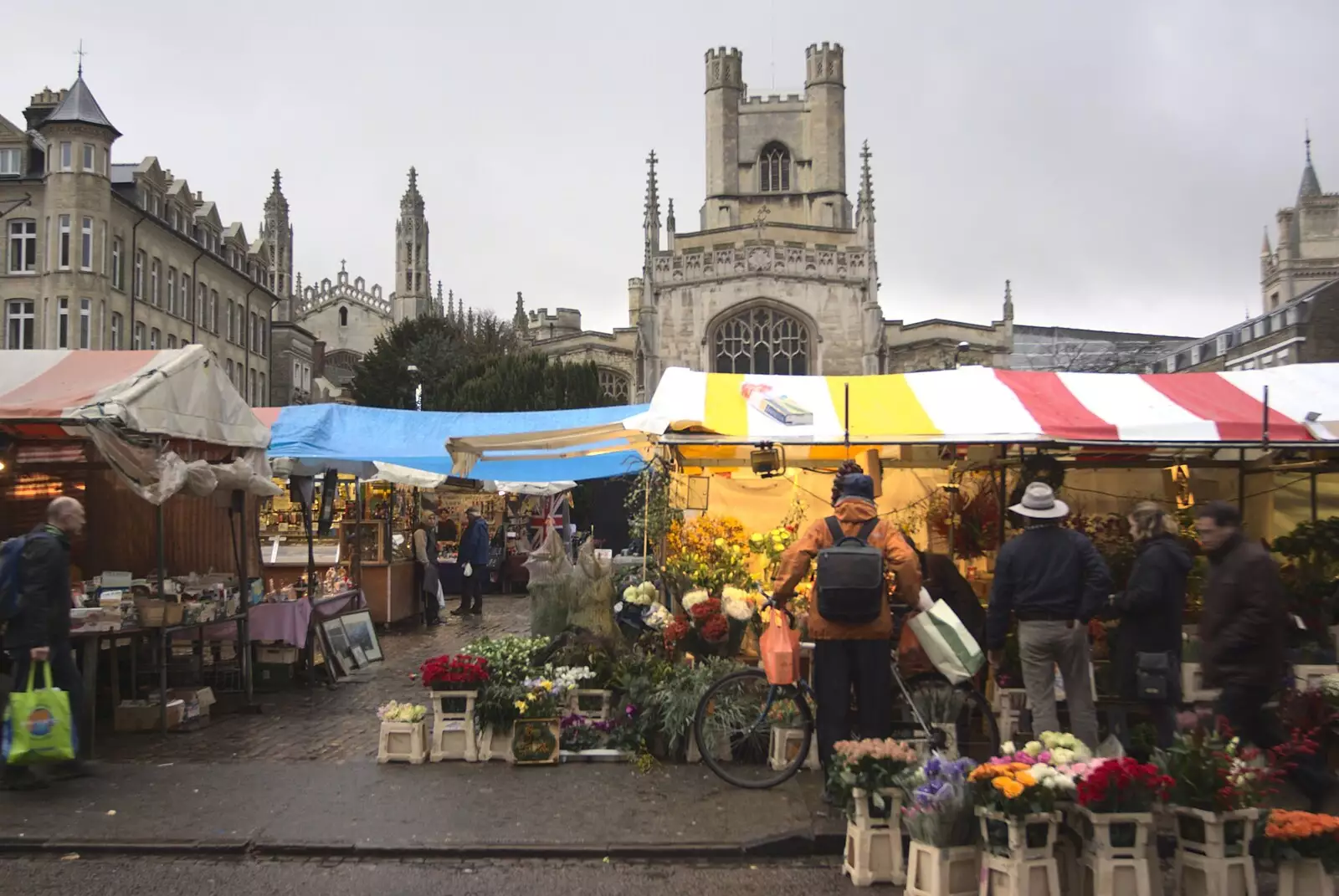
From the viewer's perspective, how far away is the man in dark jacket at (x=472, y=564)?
57.9 ft

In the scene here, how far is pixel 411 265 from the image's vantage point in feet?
239

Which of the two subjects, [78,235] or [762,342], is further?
[762,342]

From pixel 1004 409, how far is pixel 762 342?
119ft

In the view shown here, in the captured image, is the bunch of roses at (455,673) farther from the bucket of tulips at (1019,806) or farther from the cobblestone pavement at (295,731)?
the bucket of tulips at (1019,806)

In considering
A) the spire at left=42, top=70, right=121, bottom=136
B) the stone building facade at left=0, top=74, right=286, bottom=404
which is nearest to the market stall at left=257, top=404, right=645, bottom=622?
the stone building facade at left=0, top=74, right=286, bottom=404

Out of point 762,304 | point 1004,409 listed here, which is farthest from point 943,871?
point 762,304

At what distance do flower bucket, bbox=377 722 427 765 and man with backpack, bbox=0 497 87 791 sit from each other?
6.12 ft

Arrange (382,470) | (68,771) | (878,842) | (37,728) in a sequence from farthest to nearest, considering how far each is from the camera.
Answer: (382,470), (68,771), (37,728), (878,842)

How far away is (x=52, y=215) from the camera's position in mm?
32281

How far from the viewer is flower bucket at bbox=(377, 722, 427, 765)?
7.02 meters

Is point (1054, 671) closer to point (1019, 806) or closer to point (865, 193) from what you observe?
point (1019, 806)

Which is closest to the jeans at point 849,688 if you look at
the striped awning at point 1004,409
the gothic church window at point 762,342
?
the striped awning at point 1004,409

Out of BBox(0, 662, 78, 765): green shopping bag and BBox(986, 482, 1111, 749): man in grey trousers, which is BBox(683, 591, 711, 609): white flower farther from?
BBox(0, 662, 78, 765): green shopping bag

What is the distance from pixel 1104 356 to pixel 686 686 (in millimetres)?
48293
